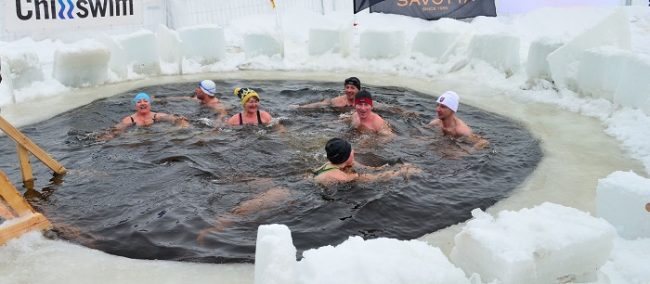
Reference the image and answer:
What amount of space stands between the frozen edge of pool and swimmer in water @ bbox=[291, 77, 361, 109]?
5.44 ft

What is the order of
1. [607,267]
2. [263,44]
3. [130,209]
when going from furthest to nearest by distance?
[263,44], [130,209], [607,267]

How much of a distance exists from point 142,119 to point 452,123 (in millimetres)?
4191

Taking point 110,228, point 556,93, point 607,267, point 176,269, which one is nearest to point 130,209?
point 110,228

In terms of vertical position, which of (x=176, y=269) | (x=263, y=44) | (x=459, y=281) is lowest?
(x=176, y=269)

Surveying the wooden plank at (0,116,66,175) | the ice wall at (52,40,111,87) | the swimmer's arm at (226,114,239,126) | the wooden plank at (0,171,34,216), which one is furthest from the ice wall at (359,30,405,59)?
the wooden plank at (0,171,34,216)

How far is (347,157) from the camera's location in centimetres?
549

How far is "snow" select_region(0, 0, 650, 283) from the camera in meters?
2.93

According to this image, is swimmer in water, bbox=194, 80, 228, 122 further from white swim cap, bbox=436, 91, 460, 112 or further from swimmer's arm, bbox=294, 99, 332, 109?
white swim cap, bbox=436, 91, 460, 112

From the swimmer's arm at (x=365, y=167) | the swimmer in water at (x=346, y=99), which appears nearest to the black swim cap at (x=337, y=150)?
the swimmer's arm at (x=365, y=167)

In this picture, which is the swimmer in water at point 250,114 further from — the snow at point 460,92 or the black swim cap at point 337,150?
the snow at point 460,92

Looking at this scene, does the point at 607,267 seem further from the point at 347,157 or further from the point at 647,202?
the point at 347,157

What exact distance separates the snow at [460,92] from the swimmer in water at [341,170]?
1243mm

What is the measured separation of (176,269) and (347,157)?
6.88ft

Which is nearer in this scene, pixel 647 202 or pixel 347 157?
pixel 647 202
